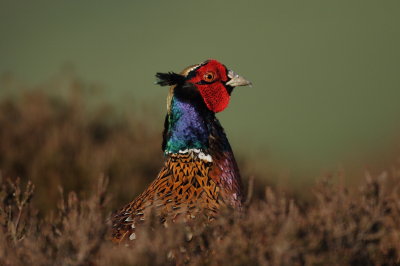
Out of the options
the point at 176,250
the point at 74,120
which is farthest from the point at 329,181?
the point at 74,120

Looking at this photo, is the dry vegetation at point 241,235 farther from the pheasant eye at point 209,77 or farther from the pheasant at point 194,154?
the pheasant eye at point 209,77

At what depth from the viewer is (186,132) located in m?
3.73

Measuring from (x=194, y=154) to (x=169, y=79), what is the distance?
19.2 inches

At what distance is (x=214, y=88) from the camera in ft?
12.8

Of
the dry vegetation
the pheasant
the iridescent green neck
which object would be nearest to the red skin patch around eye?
the pheasant

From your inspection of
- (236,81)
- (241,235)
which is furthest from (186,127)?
(241,235)

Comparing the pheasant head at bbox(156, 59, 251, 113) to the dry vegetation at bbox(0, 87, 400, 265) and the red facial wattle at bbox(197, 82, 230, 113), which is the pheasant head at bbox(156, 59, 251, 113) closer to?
the red facial wattle at bbox(197, 82, 230, 113)

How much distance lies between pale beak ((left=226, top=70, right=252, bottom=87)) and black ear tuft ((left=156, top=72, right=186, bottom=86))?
317 mm

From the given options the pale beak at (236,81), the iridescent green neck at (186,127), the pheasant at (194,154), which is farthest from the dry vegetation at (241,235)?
the pale beak at (236,81)

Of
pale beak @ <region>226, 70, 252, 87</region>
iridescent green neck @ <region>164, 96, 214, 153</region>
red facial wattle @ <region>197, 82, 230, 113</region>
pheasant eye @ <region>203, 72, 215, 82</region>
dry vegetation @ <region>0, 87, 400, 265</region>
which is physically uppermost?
pheasant eye @ <region>203, 72, 215, 82</region>

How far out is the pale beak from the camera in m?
3.94

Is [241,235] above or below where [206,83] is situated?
below

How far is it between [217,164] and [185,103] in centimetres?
42

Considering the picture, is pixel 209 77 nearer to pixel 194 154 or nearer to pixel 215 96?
pixel 215 96
